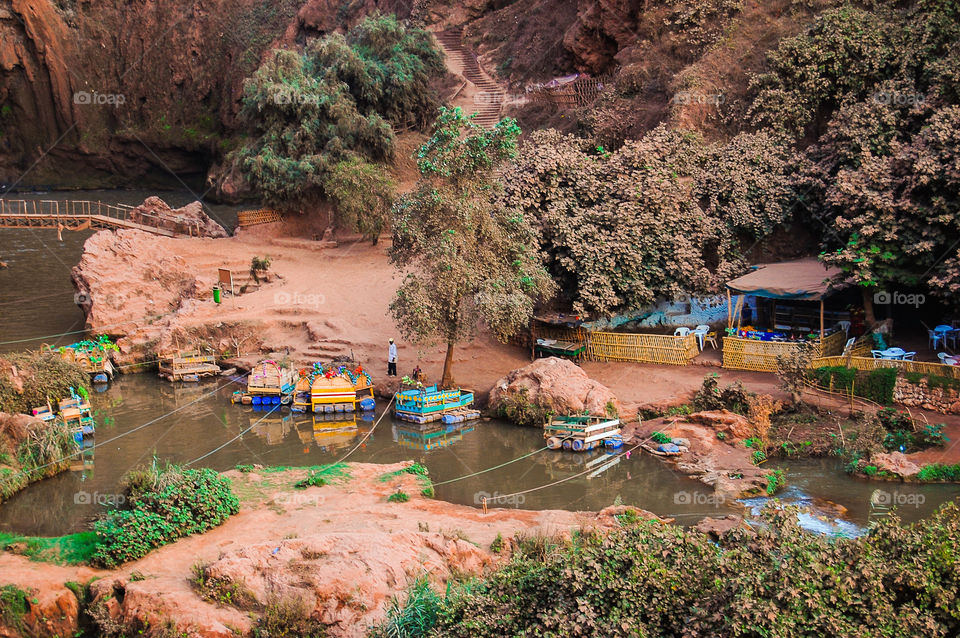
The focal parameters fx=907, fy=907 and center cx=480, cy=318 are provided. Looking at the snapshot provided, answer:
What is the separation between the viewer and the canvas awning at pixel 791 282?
69.3 ft

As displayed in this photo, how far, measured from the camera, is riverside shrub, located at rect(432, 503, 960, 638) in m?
8.11

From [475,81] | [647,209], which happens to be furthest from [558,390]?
[475,81]

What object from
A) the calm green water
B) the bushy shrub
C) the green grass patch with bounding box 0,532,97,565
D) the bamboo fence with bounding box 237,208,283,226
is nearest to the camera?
the green grass patch with bounding box 0,532,97,565

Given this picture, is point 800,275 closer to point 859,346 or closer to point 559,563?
point 859,346

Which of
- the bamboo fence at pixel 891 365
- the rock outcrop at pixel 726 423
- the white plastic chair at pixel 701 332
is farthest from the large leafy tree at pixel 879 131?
the rock outcrop at pixel 726 423

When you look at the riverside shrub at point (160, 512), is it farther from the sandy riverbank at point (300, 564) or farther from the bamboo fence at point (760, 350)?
the bamboo fence at point (760, 350)

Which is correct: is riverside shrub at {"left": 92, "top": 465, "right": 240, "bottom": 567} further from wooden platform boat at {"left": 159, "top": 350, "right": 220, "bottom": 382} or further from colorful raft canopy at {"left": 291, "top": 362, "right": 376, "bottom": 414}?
wooden platform boat at {"left": 159, "top": 350, "right": 220, "bottom": 382}

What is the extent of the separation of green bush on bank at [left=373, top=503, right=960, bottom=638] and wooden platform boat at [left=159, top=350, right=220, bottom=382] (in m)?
16.1

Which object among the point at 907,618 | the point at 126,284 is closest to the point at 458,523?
the point at 907,618

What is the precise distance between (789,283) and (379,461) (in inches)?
422

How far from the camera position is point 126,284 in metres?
27.4

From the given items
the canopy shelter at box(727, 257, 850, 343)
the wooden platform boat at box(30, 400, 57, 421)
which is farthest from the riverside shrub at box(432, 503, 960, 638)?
the wooden platform boat at box(30, 400, 57, 421)

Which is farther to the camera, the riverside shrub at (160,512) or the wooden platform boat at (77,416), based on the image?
the wooden platform boat at (77,416)

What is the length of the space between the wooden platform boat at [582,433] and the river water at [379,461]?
23cm
